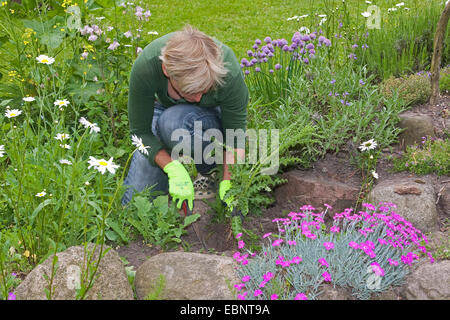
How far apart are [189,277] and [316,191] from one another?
1236 millimetres

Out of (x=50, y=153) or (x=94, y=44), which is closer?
(x=50, y=153)

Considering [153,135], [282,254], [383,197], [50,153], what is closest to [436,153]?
[383,197]

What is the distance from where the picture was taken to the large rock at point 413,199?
2645 millimetres

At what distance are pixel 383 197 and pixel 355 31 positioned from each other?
2.22m

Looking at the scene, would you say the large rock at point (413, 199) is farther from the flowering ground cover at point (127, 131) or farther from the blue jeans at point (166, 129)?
the blue jeans at point (166, 129)

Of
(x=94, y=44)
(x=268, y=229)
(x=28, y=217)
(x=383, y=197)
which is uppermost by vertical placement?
(x=94, y=44)

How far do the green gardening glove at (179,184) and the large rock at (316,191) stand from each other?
0.66m

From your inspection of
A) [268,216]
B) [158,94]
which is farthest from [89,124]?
[268,216]

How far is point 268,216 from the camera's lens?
3.08 meters

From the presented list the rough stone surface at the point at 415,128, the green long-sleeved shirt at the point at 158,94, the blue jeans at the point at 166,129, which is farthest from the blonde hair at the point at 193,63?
the rough stone surface at the point at 415,128

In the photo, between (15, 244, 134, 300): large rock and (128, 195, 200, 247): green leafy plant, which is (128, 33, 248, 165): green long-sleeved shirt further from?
(15, 244, 134, 300): large rock

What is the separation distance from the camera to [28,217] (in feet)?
7.75
